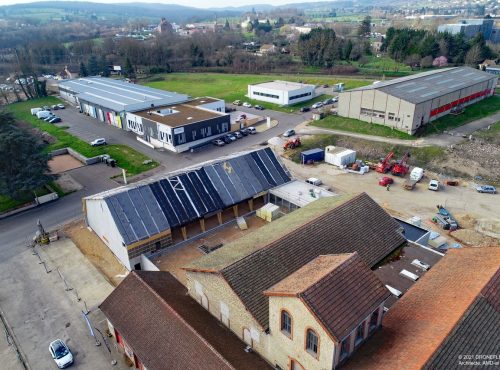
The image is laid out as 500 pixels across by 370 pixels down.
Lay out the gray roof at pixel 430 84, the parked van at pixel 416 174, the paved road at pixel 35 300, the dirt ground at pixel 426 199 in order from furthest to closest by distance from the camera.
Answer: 1. the gray roof at pixel 430 84
2. the parked van at pixel 416 174
3. the dirt ground at pixel 426 199
4. the paved road at pixel 35 300

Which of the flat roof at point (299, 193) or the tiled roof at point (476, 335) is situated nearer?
the tiled roof at point (476, 335)

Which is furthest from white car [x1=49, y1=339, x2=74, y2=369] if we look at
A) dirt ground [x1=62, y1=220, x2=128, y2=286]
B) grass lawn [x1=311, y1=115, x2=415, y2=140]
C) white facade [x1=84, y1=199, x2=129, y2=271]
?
grass lawn [x1=311, y1=115, x2=415, y2=140]

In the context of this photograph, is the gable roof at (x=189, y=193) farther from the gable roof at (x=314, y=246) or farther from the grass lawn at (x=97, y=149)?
the grass lawn at (x=97, y=149)

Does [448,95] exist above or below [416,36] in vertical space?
below

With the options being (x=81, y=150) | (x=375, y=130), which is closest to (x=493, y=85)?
(x=375, y=130)

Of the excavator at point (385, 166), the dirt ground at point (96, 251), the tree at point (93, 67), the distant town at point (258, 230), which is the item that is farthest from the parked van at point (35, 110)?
the excavator at point (385, 166)

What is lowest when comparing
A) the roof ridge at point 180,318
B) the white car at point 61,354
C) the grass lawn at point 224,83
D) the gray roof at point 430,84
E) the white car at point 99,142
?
the white car at point 61,354

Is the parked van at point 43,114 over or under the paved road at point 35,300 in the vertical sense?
over

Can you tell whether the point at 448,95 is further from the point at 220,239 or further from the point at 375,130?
the point at 220,239
